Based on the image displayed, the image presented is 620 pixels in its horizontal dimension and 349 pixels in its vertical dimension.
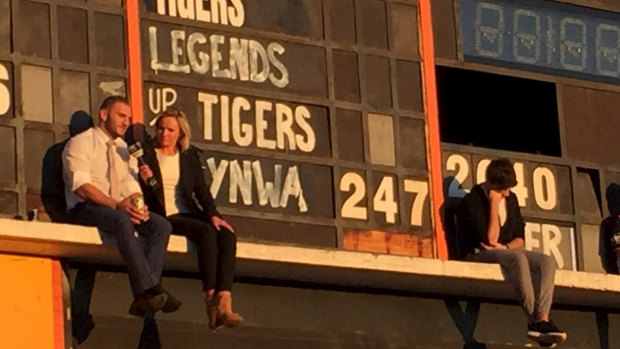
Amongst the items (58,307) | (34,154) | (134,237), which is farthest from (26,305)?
(34,154)

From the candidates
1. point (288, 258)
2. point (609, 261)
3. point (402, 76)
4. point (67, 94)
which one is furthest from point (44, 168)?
point (609, 261)

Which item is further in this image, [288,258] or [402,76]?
[402,76]

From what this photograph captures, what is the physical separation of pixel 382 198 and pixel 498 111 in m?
3.12

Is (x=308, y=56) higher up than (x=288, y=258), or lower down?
higher up

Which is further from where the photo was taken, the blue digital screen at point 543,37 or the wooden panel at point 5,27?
the blue digital screen at point 543,37

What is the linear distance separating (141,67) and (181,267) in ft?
4.69

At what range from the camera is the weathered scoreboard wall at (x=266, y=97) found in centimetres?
1700

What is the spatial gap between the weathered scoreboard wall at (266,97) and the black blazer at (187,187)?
0.41m

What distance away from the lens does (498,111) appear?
21.3 m

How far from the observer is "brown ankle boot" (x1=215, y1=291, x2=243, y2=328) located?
54.8 feet

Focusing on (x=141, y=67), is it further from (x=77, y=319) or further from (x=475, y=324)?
(x=475, y=324)

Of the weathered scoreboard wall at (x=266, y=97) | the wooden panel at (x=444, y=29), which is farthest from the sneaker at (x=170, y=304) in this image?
the wooden panel at (x=444, y=29)

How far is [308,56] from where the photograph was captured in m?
18.4

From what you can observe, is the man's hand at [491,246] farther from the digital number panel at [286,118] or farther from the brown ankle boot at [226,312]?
the brown ankle boot at [226,312]
